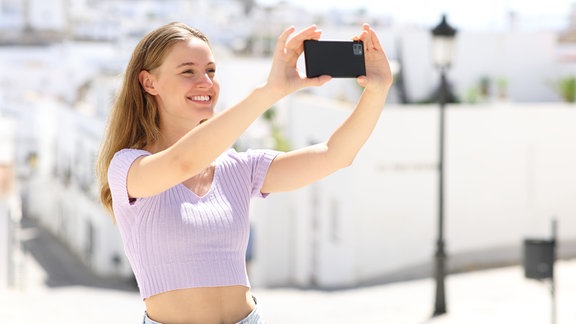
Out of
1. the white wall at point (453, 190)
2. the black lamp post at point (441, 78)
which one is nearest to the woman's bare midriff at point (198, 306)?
the black lamp post at point (441, 78)

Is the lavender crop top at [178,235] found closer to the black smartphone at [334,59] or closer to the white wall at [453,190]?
the black smartphone at [334,59]

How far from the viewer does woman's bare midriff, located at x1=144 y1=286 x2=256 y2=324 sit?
7.74 feet

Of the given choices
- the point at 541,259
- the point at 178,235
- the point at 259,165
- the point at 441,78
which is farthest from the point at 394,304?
the point at 178,235

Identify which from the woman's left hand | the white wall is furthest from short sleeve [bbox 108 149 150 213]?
the white wall

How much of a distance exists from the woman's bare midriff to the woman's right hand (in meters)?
0.52

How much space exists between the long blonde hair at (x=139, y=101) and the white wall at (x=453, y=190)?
14465 millimetres

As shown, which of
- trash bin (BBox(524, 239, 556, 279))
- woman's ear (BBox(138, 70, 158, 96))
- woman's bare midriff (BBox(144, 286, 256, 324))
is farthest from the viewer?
trash bin (BBox(524, 239, 556, 279))

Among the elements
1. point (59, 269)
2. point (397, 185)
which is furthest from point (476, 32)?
point (59, 269)

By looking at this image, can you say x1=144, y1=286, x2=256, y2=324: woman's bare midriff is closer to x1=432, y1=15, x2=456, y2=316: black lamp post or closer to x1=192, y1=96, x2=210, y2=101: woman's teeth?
x1=192, y1=96, x2=210, y2=101: woman's teeth

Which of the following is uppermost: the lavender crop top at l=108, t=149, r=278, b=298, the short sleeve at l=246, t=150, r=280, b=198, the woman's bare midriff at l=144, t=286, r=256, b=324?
the short sleeve at l=246, t=150, r=280, b=198

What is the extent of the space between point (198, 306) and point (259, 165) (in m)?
0.43

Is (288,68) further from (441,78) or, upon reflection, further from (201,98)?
(441,78)

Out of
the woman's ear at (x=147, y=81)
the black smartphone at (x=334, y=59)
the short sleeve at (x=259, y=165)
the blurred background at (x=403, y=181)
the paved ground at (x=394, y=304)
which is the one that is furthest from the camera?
the blurred background at (x=403, y=181)

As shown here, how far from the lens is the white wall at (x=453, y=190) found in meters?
17.2
